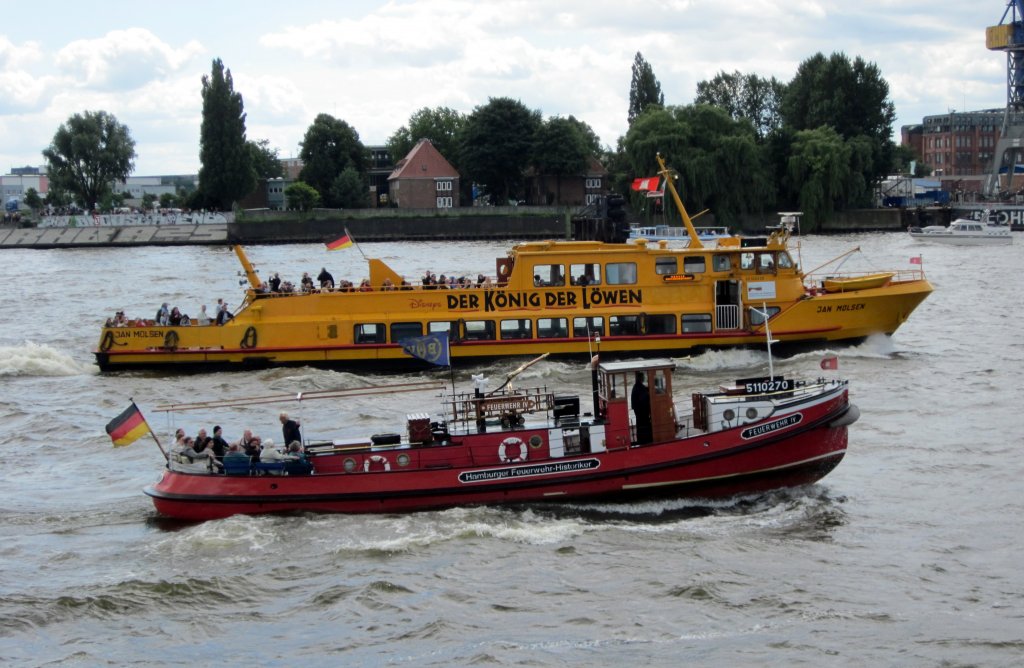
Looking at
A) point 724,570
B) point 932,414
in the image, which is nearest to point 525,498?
point 724,570

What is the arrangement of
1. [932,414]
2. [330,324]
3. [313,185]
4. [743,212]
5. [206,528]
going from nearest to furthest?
1. [206,528]
2. [932,414]
3. [330,324]
4. [743,212]
5. [313,185]

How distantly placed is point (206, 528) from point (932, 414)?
18999 millimetres

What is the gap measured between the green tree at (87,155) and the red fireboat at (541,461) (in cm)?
12362

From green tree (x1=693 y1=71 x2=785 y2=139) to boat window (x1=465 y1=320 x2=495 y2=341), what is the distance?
4647 inches

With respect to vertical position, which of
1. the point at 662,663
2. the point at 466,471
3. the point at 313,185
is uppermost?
the point at 313,185

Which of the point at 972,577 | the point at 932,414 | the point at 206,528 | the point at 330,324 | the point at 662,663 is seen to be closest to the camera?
the point at 662,663

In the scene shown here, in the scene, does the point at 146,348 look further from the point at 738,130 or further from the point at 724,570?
the point at 738,130

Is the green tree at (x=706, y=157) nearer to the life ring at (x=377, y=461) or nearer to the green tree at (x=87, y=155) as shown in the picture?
the green tree at (x=87, y=155)

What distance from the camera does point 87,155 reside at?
5472 inches

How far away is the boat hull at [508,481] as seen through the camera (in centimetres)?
2375

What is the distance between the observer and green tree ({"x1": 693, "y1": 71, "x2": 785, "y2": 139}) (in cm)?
15112

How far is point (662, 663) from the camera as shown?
17.8 m

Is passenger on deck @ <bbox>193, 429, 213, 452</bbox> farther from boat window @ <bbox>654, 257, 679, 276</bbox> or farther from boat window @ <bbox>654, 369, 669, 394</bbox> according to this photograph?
boat window @ <bbox>654, 257, 679, 276</bbox>

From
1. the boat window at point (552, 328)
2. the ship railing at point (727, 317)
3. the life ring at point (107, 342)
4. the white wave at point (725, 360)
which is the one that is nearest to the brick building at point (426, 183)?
the life ring at point (107, 342)
